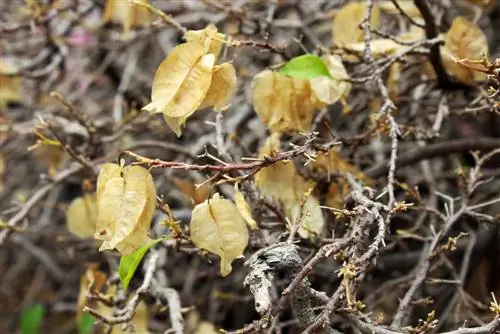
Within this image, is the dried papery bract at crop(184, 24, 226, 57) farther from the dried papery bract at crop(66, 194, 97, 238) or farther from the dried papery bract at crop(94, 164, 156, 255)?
the dried papery bract at crop(66, 194, 97, 238)

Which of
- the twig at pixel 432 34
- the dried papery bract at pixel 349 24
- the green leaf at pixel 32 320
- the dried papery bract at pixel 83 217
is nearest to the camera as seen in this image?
the twig at pixel 432 34

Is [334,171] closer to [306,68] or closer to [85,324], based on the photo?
[306,68]

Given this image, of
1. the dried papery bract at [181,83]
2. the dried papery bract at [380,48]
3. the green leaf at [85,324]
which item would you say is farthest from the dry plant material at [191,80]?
the green leaf at [85,324]

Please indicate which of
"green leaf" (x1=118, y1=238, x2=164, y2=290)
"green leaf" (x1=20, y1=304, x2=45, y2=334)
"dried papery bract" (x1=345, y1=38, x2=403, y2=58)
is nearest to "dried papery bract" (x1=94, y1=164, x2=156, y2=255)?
"green leaf" (x1=118, y1=238, x2=164, y2=290)

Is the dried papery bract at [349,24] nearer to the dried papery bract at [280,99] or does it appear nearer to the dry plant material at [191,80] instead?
the dried papery bract at [280,99]

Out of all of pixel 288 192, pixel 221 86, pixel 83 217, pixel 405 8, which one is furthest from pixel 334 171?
pixel 83 217

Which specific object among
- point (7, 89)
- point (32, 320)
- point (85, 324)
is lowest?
point (32, 320)
